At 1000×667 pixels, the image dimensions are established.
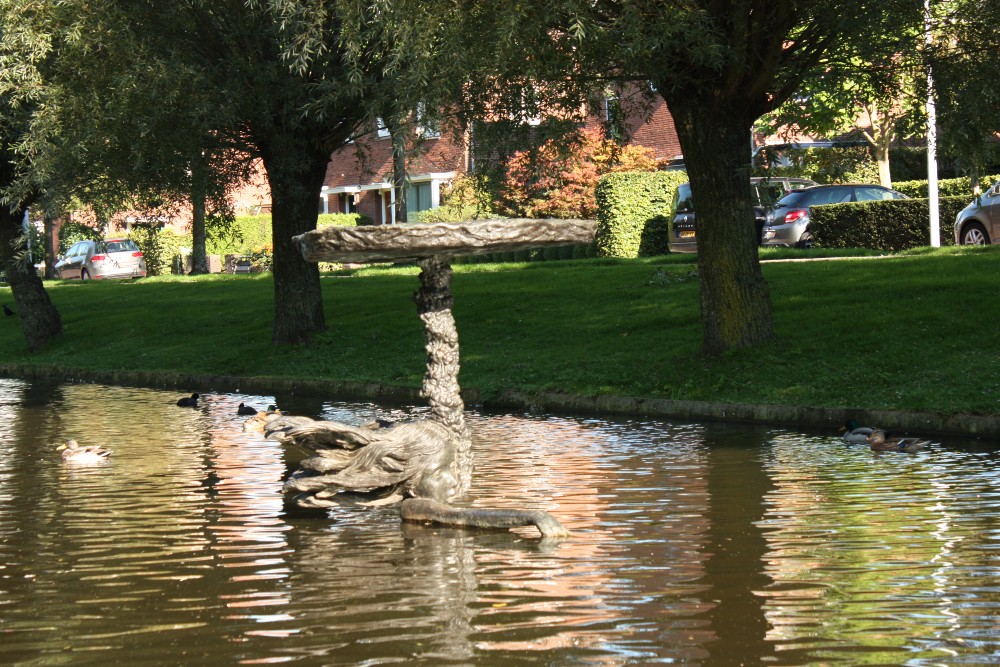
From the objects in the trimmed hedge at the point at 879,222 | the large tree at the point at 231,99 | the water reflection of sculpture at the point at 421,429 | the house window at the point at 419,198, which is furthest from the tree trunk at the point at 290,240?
the house window at the point at 419,198

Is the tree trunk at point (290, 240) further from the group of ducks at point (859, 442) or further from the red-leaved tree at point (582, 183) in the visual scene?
the red-leaved tree at point (582, 183)

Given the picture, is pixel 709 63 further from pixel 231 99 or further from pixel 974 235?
pixel 974 235

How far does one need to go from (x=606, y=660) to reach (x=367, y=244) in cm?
351

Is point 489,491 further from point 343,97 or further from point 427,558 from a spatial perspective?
point 343,97

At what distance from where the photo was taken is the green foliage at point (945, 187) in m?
31.7

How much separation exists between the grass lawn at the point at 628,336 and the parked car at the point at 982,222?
11.5ft

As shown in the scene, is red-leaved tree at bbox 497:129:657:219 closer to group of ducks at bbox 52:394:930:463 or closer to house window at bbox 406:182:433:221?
house window at bbox 406:182:433:221

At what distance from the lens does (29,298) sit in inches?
981

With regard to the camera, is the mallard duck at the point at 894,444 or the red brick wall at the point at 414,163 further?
the red brick wall at the point at 414,163

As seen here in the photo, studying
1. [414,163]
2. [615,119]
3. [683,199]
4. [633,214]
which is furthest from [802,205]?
[414,163]

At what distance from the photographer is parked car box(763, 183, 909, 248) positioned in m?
30.2

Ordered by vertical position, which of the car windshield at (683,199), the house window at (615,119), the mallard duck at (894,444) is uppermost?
the house window at (615,119)

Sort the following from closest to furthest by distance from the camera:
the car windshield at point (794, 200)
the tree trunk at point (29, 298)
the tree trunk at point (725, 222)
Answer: the tree trunk at point (725, 222) < the tree trunk at point (29, 298) < the car windshield at point (794, 200)

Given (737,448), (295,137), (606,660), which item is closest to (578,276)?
(295,137)
